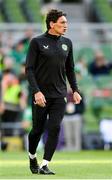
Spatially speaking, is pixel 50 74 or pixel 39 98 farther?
pixel 50 74

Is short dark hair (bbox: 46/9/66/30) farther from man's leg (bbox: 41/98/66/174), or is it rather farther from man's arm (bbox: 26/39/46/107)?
man's leg (bbox: 41/98/66/174)

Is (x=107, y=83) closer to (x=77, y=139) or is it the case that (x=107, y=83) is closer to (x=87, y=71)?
(x=87, y=71)

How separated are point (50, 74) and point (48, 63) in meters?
0.14

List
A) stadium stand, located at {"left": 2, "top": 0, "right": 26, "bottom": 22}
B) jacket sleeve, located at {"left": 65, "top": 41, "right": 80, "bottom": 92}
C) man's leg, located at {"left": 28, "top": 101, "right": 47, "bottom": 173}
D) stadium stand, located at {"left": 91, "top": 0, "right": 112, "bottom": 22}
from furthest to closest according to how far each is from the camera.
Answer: stadium stand, located at {"left": 91, "top": 0, "right": 112, "bottom": 22}
stadium stand, located at {"left": 2, "top": 0, "right": 26, "bottom": 22}
jacket sleeve, located at {"left": 65, "top": 41, "right": 80, "bottom": 92}
man's leg, located at {"left": 28, "top": 101, "right": 47, "bottom": 173}

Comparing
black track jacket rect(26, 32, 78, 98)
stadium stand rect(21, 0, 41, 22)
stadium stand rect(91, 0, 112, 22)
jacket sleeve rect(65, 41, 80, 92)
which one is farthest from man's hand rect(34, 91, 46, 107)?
stadium stand rect(91, 0, 112, 22)

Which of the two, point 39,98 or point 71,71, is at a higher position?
point 71,71

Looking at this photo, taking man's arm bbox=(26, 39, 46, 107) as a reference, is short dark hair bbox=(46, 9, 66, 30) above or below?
above

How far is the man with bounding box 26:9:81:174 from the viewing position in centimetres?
1138

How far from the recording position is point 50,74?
1145cm

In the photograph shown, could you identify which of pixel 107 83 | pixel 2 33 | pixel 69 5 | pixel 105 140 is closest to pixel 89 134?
pixel 105 140

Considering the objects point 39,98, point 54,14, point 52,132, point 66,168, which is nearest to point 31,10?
point 66,168

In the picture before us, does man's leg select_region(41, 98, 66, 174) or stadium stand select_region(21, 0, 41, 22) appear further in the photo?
stadium stand select_region(21, 0, 41, 22)

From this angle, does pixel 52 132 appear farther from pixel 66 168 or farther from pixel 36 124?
pixel 66 168

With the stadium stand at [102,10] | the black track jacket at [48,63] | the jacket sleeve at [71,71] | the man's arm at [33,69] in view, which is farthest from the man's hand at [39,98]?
the stadium stand at [102,10]
